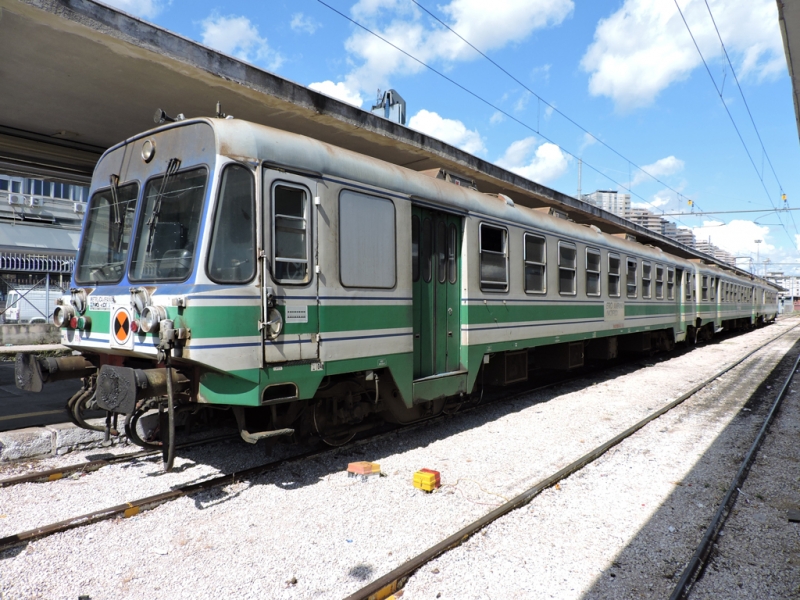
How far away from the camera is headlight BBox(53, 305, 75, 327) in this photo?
5449mm

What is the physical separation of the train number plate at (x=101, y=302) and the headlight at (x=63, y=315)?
0.30 meters

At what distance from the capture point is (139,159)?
5.34 m

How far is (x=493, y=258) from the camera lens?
307 inches

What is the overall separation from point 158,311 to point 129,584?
2.00m

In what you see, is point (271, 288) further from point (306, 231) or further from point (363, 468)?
point (363, 468)

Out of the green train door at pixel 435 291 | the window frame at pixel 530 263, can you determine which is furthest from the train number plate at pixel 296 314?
the window frame at pixel 530 263

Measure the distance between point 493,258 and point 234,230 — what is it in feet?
13.6

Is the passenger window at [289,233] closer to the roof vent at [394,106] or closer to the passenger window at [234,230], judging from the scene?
the passenger window at [234,230]

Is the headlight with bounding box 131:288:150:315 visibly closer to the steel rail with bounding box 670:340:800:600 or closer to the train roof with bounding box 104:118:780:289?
the train roof with bounding box 104:118:780:289

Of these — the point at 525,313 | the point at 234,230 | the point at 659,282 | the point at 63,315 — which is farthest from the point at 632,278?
the point at 63,315

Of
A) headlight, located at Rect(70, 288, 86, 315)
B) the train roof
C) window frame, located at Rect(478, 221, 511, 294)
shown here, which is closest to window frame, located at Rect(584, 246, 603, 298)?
the train roof

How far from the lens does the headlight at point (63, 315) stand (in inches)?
215

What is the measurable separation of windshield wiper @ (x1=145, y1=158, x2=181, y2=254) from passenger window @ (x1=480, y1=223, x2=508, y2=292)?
13.4 feet

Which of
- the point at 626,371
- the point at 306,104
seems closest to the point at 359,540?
the point at 306,104
